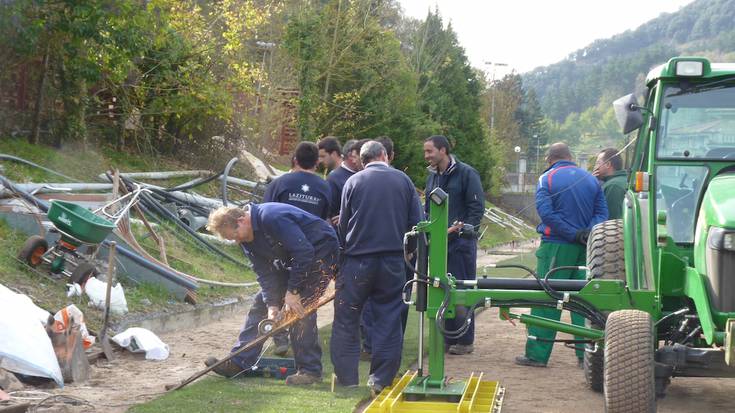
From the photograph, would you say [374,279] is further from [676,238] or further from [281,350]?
[676,238]

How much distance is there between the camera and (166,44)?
20.4m

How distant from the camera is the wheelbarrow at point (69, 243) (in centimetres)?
1129

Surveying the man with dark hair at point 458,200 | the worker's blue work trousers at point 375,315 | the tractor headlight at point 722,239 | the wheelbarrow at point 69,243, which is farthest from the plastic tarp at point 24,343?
the tractor headlight at point 722,239

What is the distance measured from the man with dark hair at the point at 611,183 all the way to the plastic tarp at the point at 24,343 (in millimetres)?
5482

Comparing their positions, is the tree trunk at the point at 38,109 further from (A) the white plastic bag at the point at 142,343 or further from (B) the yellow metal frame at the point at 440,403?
(B) the yellow metal frame at the point at 440,403

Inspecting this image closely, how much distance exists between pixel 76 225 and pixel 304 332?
383 cm

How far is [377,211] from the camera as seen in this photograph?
8477mm

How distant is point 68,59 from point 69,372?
1067 centimetres

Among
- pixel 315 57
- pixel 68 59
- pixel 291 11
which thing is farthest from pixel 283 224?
pixel 291 11

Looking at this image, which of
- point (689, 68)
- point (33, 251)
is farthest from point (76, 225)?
point (689, 68)

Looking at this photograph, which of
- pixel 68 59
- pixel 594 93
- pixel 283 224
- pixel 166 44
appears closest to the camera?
pixel 283 224

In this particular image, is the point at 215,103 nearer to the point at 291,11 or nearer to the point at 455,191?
the point at 455,191

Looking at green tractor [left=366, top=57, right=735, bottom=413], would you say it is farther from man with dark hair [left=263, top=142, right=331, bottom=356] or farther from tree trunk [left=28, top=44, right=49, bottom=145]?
tree trunk [left=28, top=44, right=49, bottom=145]

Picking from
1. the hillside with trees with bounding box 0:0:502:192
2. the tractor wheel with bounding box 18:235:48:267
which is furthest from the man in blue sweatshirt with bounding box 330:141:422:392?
the hillside with trees with bounding box 0:0:502:192
